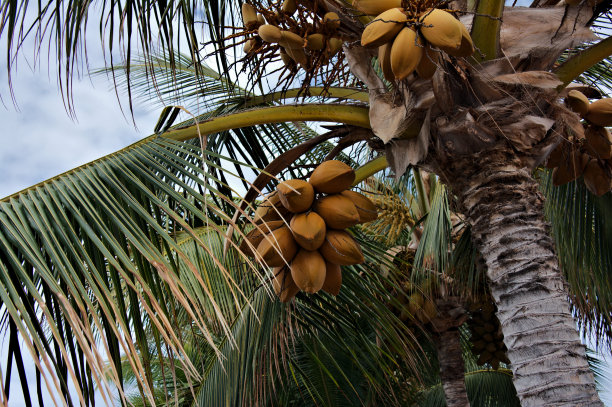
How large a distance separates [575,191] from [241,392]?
1863mm

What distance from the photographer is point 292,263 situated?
1902 millimetres

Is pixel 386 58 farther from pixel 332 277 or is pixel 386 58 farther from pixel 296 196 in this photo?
pixel 332 277

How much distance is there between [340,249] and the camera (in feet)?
6.18

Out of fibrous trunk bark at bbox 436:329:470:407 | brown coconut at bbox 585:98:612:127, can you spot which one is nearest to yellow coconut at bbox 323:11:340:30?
brown coconut at bbox 585:98:612:127

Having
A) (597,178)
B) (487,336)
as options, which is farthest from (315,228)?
(487,336)

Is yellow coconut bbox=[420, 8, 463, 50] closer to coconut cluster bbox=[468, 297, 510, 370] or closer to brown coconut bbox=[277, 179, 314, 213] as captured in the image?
brown coconut bbox=[277, 179, 314, 213]

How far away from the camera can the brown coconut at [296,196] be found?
6.11 feet

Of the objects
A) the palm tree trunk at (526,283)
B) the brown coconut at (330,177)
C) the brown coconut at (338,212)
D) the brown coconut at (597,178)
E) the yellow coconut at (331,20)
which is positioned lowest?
the palm tree trunk at (526,283)

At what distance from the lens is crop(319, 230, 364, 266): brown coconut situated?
6.18 ft

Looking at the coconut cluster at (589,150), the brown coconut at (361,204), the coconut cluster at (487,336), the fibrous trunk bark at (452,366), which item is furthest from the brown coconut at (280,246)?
the coconut cluster at (487,336)

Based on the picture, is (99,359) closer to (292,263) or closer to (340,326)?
(292,263)

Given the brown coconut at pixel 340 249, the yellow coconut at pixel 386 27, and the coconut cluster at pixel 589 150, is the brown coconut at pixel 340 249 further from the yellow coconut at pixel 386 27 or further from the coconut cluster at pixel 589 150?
the coconut cluster at pixel 589 150

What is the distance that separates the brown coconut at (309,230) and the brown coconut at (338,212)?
3cm

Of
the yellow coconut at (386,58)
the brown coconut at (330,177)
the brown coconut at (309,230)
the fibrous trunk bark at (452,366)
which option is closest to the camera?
the yellow coconut at (386,58)
